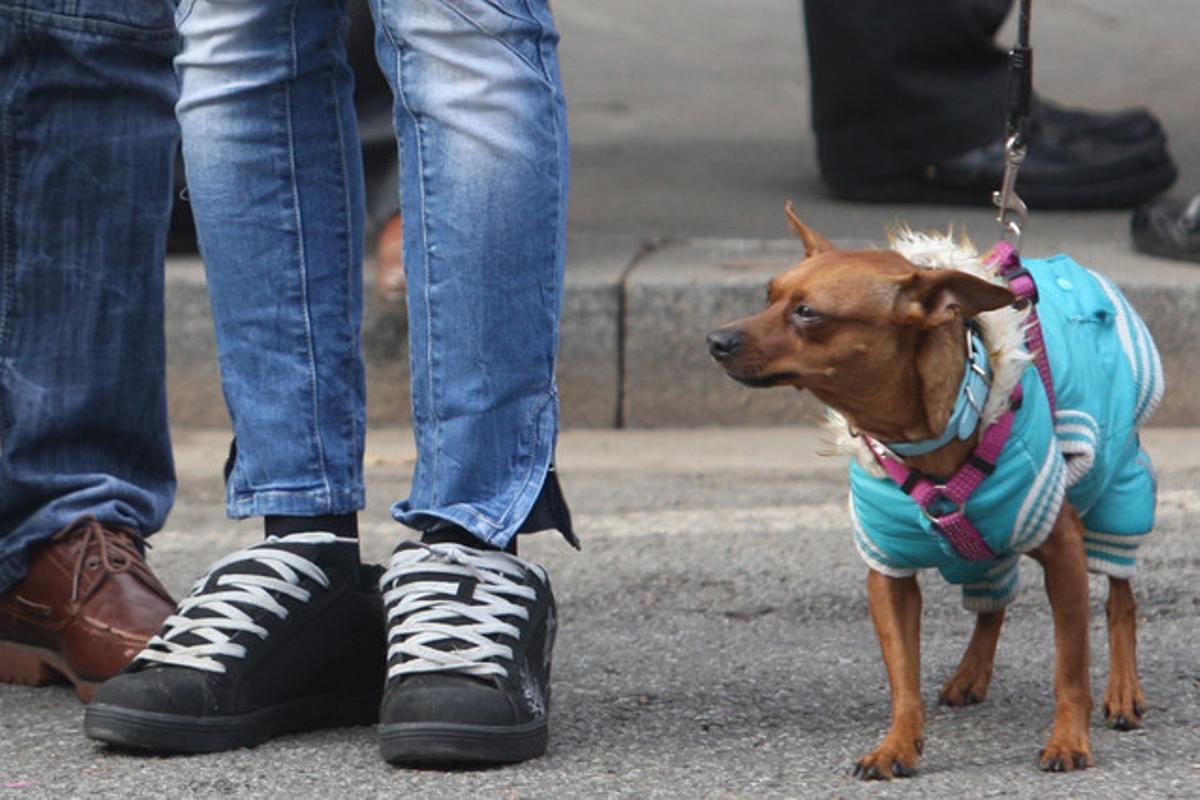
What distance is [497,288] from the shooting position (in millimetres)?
2158

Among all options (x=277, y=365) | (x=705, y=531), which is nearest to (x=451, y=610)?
(x=277, y=365)

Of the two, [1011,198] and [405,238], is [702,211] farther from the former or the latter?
[405,238]

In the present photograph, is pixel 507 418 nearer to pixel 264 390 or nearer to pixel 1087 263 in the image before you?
pixel 264 390

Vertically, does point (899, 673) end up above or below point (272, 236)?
below

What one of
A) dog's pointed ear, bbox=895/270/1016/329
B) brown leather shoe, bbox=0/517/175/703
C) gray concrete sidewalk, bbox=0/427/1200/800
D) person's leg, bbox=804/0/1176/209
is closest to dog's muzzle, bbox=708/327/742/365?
dog's pointed ear, bbox=895/270/1016/329

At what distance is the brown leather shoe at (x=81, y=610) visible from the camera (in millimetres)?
2436

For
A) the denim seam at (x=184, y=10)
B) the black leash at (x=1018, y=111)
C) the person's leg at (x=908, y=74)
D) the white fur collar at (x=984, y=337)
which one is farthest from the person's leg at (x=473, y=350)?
the person's leg at (x=908, y=74)

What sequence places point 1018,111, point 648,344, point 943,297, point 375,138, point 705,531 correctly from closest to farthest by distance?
point 943,297 → point 1018,111 → point 705,531 → point 648,344 → point 375,138

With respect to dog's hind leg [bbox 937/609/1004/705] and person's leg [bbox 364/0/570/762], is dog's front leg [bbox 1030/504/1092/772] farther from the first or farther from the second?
person's leg [bbox 364/0/570/762]

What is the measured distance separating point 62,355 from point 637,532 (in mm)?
1090

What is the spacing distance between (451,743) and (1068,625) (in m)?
0.66

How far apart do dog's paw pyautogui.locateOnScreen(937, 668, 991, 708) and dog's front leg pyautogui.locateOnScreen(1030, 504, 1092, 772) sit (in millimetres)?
233

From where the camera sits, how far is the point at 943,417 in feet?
6.91

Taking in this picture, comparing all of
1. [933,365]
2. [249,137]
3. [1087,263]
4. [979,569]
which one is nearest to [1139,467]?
[979,569]
